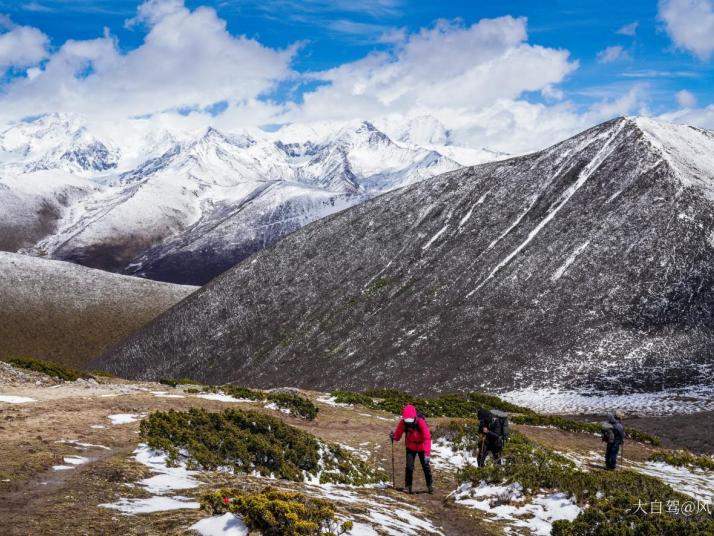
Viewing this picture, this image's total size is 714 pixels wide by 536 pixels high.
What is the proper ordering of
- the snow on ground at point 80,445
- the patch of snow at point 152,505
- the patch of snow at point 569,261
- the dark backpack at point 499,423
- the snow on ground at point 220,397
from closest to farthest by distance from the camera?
the patch of snow at point 152,505 < the snow on ground at point 80,445 < the dark backpack at point 499,423 < the snow on ground at point 220,397 < the patch of snow at point 569,261

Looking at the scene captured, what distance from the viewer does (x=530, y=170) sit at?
101000mm

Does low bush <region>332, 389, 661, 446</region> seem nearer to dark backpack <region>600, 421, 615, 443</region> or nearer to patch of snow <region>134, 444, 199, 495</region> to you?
dark backpack <region>600, 421, 615, 443</region>

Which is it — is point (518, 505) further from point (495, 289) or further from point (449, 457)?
point (495, 289)

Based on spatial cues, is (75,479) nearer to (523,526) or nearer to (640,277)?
(523,526)

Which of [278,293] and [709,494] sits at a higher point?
[278,293]

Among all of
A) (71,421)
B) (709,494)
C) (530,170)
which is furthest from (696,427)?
(530,170)

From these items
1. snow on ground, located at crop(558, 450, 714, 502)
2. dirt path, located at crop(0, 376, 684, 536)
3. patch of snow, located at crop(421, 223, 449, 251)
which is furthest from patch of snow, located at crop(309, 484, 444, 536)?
patch of snow, located at crop(421, 223, 449, 251)

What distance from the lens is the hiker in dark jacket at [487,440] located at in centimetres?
2114

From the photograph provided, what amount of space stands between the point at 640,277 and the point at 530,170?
124 ft

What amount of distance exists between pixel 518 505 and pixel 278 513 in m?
9.02

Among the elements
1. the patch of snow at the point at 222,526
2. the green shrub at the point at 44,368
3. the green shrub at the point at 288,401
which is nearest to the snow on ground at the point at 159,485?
the patch of snow at the point at 222,526

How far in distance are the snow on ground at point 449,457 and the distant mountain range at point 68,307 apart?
113509mm

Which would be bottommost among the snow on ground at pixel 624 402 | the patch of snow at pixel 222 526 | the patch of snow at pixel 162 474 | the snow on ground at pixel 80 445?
the snow on ground at pixel 624 402

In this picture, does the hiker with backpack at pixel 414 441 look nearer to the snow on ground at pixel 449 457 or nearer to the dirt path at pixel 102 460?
the dirt path at pixel 102 460
